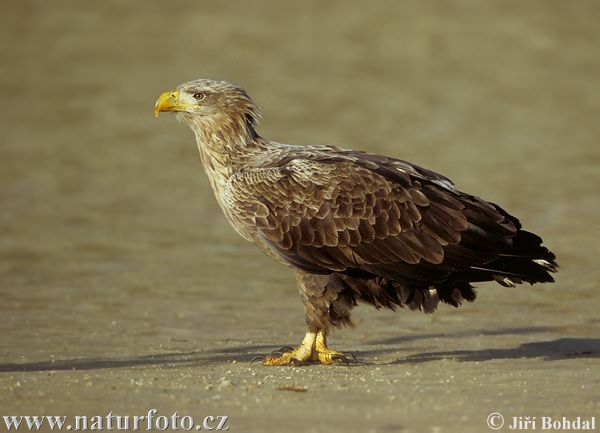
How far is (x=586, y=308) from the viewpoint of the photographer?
12.5 meters

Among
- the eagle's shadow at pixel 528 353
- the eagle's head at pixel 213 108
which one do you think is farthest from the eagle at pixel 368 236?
the eagle's head at pixel 213 108

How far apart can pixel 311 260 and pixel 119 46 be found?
1926 centimetres

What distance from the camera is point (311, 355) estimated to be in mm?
9820

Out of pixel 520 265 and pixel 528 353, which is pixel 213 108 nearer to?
pixel 520 265

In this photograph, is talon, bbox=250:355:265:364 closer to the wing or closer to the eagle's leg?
the eagle's leg

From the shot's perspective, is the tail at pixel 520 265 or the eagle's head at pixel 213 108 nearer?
the tail at pixel 520 265

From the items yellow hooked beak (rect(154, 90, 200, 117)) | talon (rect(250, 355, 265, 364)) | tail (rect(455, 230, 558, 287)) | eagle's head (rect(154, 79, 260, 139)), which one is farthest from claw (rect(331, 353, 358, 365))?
yellow hooked beak (rect(154, 90, 200, 117))

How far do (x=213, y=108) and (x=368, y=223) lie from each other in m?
1.76

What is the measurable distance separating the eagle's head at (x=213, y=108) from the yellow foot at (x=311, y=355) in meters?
1.78

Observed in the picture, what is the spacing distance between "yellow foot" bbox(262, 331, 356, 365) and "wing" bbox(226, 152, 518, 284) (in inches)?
22.4

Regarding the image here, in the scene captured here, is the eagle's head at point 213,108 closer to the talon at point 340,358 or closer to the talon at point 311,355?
the talon at point 311,355

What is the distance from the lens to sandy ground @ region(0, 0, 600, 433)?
324 inches

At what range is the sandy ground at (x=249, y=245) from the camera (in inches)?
324

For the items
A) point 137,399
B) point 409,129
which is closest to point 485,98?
point 409,129
